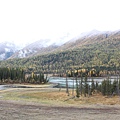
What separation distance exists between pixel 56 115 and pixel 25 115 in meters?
4.02

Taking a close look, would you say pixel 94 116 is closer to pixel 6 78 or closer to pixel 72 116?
pixel 72 116

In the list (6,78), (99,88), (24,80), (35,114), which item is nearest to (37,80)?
(24,80)

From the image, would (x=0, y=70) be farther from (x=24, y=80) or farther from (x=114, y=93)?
(x=114, y=93)

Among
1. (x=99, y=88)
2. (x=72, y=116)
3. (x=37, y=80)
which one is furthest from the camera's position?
(x=37, y=80)

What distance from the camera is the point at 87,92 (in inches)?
2721

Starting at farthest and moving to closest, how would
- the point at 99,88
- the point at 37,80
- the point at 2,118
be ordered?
the point at 37,80, the point at 99,88, the point at 2,118

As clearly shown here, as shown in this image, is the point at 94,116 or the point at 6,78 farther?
the point at 6,78

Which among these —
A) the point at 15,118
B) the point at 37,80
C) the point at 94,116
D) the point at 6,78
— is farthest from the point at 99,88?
the point at 6,78

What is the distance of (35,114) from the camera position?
113 feet

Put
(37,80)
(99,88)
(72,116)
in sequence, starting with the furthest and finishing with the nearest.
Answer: (37,80) < (99,88) < (72,116)

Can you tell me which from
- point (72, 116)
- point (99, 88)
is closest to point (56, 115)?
point (72, 116)

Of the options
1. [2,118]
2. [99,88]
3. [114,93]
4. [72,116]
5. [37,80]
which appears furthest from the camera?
[37,80]

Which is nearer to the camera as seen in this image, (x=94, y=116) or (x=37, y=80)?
(x=94, y=116)

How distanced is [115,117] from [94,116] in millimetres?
2661
